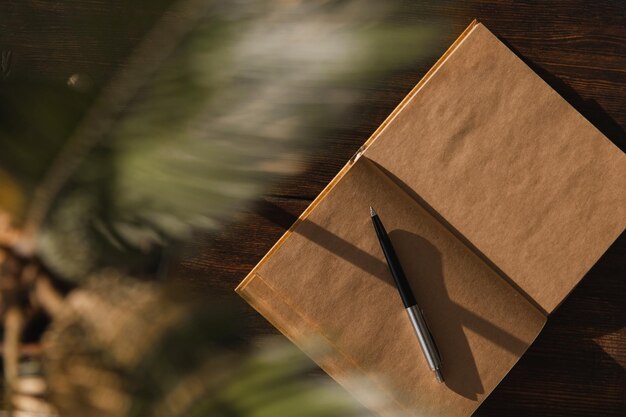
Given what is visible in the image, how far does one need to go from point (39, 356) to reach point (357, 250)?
0.32 m

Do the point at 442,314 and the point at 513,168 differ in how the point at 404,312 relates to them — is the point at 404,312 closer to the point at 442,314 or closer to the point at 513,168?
the point at 442,314

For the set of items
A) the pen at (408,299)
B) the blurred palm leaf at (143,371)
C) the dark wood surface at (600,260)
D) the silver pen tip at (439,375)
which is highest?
the dark wood surface at (600,260)

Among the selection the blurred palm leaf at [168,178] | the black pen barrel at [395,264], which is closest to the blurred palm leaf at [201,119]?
the blurred palm leaf at [168,178]

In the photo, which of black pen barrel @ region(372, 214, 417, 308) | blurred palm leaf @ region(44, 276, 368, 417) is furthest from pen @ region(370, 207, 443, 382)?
blurred palm leaf @ region(44, 276, 368, 417)

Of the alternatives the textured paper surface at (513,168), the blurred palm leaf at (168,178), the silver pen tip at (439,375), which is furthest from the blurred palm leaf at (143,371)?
the textured paper surface at (513,168)

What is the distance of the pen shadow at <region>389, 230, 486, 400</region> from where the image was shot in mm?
647

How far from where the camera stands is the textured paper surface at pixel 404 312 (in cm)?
65

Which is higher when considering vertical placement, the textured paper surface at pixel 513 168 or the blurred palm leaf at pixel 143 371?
the textured paper surface at pixel 513 168

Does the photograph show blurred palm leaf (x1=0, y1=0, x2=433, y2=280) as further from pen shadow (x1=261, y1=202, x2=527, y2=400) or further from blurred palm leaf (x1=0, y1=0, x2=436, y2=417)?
pen shadow (x1=261, y1=202, x2=527, y2=400)

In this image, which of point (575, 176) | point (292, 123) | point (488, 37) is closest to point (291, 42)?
point (292, 123)

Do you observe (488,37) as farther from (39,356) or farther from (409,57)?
(39,356)

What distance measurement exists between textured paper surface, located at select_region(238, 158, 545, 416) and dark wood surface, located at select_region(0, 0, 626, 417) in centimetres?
5

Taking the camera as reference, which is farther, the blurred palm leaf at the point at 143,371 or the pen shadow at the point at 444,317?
the pen shadow at the point at 444,317

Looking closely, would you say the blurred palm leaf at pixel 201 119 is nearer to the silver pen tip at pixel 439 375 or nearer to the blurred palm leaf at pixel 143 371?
the blurred palm leaf at pixel 143 371
